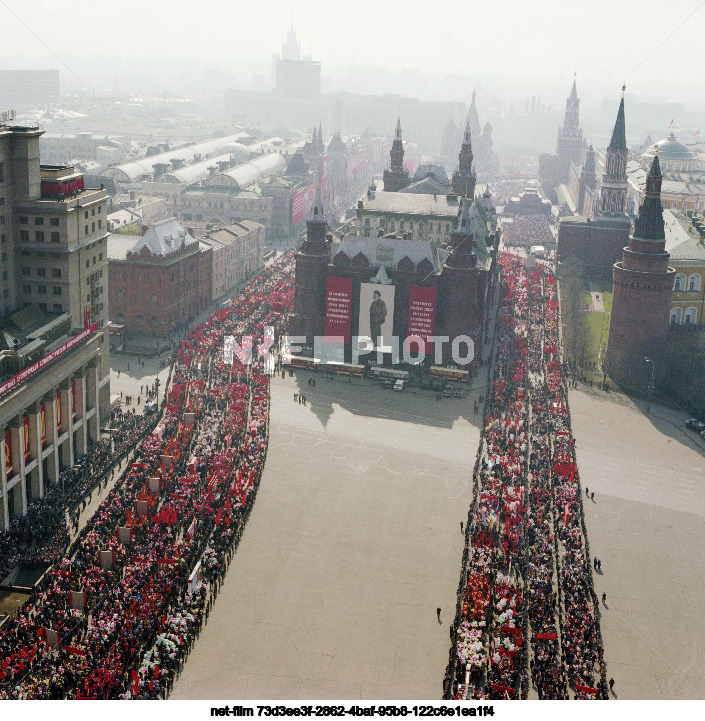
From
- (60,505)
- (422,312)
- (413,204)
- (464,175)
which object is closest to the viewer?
(60,505)

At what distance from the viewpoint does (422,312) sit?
366ft

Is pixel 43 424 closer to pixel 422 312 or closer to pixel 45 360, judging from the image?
pixel 45 360

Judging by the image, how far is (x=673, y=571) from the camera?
224 feet

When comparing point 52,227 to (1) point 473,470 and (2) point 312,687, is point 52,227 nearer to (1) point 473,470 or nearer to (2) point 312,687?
(1) point 473,470

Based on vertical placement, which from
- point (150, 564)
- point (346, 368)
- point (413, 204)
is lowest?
point (150, 564)

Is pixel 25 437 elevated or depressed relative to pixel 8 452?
elevated

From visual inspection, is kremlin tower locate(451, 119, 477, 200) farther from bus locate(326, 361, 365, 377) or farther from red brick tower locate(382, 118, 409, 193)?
bus locate(326, 361, 365, 377)

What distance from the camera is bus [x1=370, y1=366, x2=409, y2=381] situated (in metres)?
109

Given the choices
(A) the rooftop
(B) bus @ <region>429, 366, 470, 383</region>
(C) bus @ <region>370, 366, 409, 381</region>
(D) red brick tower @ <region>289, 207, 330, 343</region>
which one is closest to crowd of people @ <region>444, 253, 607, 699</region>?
(B) bus @ <region>429, 366, 470, 383</region>

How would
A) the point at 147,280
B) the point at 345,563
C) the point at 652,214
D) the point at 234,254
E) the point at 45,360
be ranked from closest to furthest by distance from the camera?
the point at 345,563, the point at 45,360, the point at 652,214, the point at 147,280, the point at 234,254

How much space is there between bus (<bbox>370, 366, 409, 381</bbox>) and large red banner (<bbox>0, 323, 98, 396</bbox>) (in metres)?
35.1

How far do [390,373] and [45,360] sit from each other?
45.4 m

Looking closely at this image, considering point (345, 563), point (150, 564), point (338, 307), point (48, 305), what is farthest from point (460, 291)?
point (150, 564)

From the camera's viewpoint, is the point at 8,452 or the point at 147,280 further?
the point at 147,280
